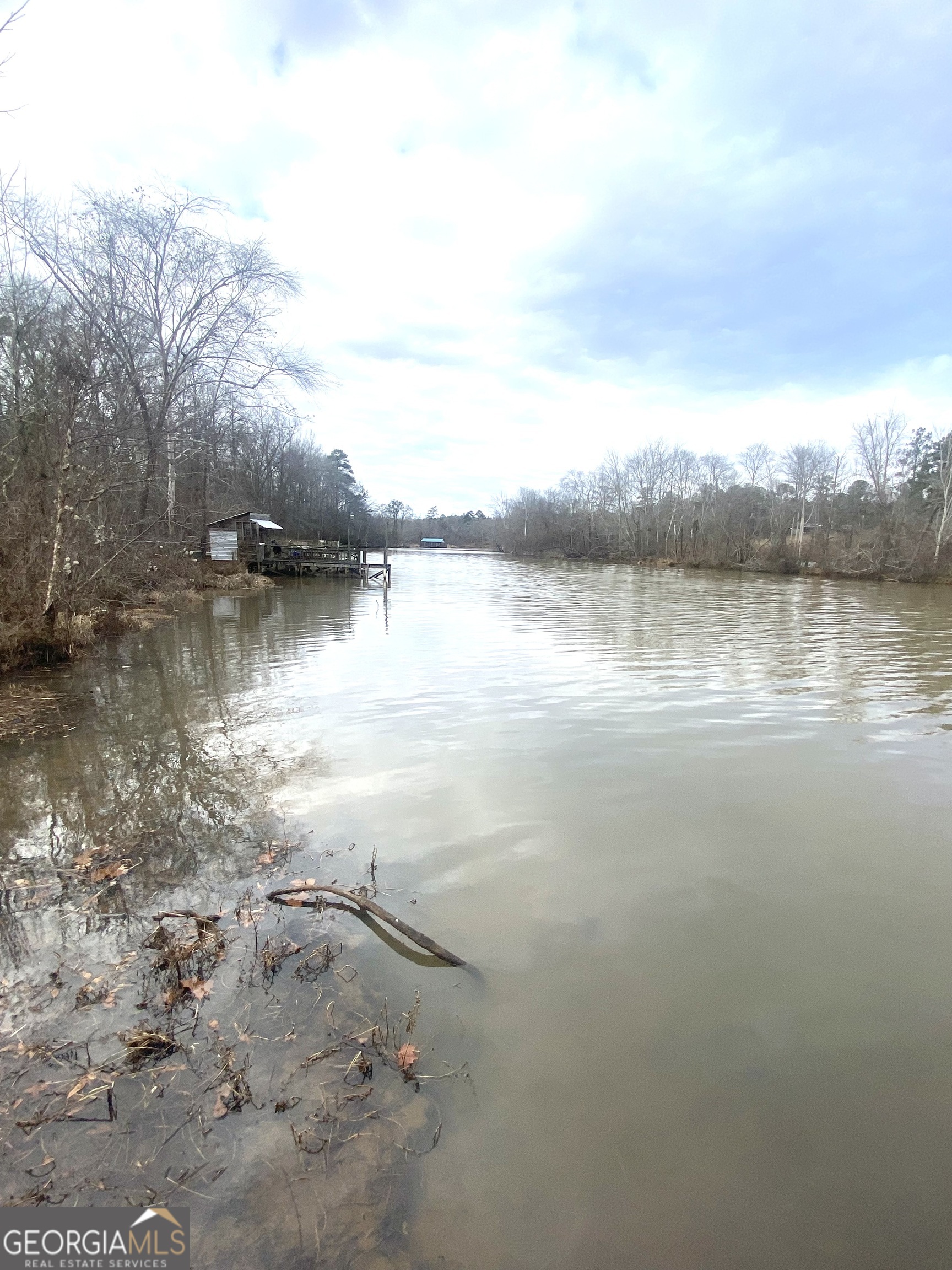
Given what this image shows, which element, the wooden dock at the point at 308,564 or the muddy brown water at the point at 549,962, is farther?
the wooden dock at the point at 308,564

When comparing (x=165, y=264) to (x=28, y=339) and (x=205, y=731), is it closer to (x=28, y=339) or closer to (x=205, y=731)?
(x=28, y=339)

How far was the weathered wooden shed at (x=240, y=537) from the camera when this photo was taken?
32359 millimetres

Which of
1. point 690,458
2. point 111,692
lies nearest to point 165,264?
point 111,692

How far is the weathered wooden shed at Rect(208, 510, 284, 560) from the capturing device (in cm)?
3236

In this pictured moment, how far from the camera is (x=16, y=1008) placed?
9.48ft

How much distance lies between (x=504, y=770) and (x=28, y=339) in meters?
14.8

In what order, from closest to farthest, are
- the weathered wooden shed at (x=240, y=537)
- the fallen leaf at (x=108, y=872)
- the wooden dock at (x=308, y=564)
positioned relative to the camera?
the fallen leaf at (x=108, y=872) < the weathered wooden shed at (x=240, y=537) < the wooden dock at (x=308, y=564)

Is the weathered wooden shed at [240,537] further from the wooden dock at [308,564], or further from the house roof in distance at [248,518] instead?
the wooden dock at [308,564]

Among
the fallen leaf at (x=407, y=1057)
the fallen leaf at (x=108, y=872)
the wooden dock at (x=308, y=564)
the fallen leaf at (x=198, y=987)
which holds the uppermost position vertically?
the wooden dock at (x=308, y=564)

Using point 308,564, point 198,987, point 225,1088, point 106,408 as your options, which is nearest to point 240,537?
point 308,564

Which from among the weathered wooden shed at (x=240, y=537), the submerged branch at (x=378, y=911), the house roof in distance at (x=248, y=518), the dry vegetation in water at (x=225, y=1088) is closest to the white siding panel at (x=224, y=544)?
the weathered wooden shed at (x=240, y=537)

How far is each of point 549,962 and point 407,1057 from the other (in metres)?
1.03

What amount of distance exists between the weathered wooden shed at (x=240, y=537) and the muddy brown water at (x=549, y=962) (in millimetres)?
25339

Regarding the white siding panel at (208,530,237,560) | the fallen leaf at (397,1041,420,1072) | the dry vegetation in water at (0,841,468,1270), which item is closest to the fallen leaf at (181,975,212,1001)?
the dry vegetation in water at (0,841,468,1270)
